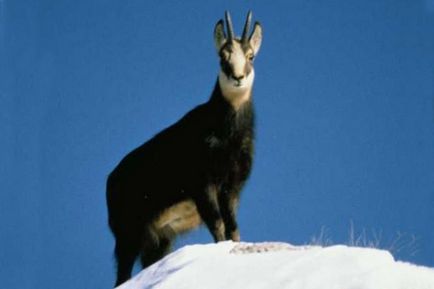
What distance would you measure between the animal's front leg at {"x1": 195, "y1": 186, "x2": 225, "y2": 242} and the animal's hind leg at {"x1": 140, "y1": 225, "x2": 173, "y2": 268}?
1.44m

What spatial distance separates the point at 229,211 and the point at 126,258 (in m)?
2.07

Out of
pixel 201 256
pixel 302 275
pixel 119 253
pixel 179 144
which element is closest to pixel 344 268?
pixel 302 275

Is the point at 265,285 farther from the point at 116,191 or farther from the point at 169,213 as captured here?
the point at 116,191

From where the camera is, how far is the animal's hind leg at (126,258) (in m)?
13.5

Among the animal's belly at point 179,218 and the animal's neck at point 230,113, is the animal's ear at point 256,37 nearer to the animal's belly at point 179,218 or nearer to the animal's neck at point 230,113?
the animal's neck at point 230,113

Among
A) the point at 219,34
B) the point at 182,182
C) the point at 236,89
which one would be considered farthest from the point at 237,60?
the point at 182,182

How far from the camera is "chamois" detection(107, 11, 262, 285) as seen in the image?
484 inches

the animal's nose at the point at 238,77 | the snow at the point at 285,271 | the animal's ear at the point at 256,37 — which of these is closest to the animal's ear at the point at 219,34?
the animal's ear at the point at 256,37

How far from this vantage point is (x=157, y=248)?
13.7 meters

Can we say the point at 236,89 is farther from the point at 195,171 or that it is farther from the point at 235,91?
the point at 195,171

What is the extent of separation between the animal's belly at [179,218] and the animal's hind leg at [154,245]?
125 millimetres

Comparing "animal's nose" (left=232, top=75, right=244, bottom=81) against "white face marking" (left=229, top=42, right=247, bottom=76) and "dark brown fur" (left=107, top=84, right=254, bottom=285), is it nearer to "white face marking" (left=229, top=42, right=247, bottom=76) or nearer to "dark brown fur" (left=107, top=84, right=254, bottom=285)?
"white face marking" (left=229, top=42, right=247, bottom=76)

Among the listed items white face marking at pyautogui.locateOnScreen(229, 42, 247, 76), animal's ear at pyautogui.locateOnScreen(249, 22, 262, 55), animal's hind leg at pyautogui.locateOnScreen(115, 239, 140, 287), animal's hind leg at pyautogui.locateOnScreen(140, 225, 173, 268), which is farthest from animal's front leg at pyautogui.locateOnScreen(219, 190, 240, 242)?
animal's ear at pyautogui.locateOnScreen(249, 22, 262, 55)

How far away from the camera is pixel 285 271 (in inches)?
302
